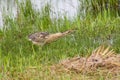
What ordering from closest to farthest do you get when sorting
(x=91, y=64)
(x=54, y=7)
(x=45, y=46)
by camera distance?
1. (x=91, y=64)
2. (x=45, y=46)
3. (x=54, y=7)

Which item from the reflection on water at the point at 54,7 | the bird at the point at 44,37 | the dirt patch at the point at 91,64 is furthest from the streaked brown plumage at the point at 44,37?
the reflection on water at the point at 54,7

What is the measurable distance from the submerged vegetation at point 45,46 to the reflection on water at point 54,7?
0.22 meters

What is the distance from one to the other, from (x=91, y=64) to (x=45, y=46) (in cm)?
153

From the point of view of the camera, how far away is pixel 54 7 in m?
9.66

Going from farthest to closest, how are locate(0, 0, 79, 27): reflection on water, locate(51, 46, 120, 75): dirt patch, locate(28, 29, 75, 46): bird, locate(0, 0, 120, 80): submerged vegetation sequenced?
1. locate(0, 0, 79, 27): reflection on water
2. locate(28, 29, 75, 46): bird
3. locate(0, 0, 120, 80): submerged vegetation
4. locate(51, 46, 120, 75): dirt patch

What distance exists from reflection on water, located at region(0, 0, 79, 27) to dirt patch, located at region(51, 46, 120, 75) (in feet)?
10.0

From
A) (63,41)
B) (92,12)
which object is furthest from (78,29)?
(92,12)

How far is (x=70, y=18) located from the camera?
8836mm

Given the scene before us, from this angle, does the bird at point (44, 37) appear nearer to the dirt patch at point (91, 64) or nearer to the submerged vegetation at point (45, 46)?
the submerged vegetation at point (45, 46)

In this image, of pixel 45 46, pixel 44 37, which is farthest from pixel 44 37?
pixel 45 46

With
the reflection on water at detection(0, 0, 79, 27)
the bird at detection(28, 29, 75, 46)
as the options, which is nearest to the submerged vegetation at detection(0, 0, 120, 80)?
the bird at detection(28, 29, 75, 46)

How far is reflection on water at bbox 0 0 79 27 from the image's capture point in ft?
29.8

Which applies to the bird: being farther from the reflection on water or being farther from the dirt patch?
the reflection on water

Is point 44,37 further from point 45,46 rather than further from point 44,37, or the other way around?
point 45,46
